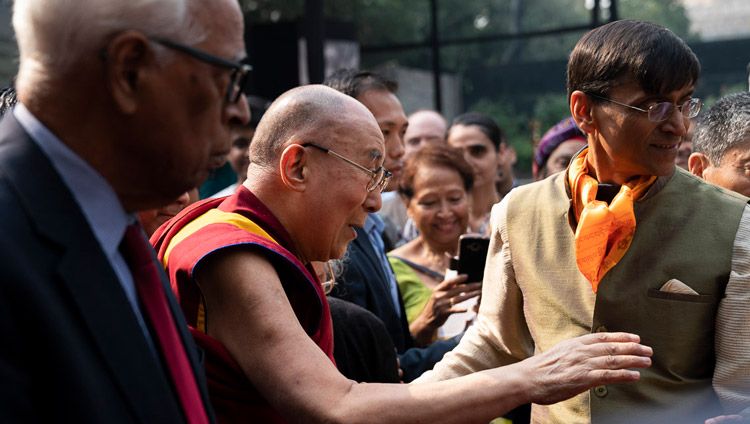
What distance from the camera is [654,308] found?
7.00 ft

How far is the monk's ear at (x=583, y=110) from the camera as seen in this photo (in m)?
2.31

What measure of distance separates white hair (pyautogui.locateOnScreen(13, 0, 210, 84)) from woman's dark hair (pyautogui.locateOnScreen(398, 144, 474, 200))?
122 inches

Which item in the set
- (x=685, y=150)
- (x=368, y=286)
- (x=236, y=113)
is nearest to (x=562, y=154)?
(x=685, y=150)

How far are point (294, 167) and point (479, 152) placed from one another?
332cm

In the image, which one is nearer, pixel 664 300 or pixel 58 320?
pixel 58 320

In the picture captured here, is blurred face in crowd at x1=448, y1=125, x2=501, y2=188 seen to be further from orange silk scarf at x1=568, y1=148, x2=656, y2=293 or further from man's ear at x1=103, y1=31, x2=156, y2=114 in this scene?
man's ear at x1=103, y1=31, x2=156, y2=114

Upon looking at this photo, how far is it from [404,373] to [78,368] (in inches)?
82.4

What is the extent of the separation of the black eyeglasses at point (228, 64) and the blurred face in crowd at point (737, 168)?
2189mm

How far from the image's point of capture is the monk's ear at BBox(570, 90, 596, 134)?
231 centimetres

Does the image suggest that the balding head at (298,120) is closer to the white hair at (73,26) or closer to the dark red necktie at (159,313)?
the dark red necktie at (159,313)

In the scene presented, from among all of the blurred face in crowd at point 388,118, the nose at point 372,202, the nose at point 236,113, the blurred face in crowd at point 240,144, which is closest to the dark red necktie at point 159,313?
the nose at point 236,113

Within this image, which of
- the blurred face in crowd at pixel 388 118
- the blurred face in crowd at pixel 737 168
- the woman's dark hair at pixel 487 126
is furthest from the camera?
the woman's dark hair at pixel 487 126

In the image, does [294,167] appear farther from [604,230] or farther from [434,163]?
[434,163]

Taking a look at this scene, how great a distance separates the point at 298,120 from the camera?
2.17 meters
